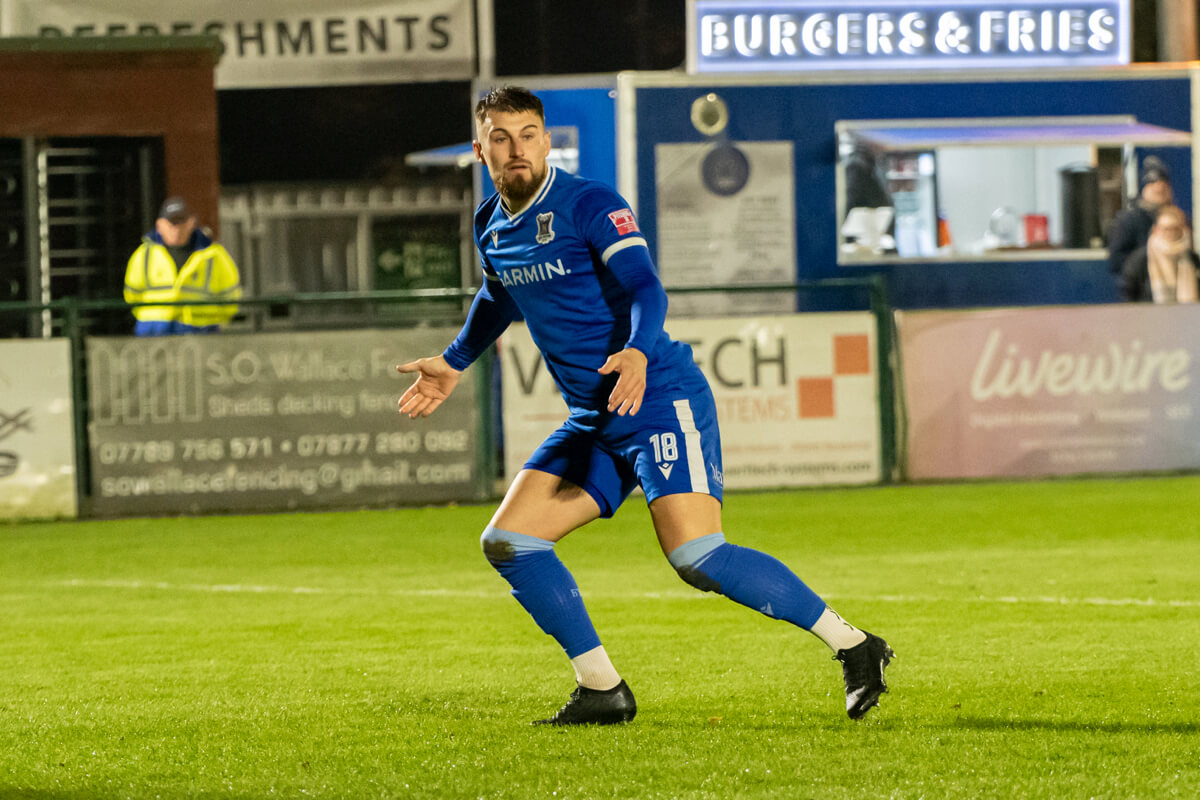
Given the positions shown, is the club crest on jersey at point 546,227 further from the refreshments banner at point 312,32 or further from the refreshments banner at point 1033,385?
the refreshments banner at point 312,32

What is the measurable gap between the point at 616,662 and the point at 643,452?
5.35 feet

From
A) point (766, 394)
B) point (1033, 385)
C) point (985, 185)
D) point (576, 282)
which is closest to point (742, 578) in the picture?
point (576, 282)

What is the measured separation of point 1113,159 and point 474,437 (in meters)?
7.70

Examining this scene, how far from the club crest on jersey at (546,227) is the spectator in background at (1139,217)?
43.1 feet

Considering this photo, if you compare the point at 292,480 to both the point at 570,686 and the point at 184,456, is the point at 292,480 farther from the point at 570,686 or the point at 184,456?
the point at 570,686

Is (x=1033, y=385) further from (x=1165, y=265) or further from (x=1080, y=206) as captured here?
(x=1080, y=206)

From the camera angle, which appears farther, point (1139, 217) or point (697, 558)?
point (1139, 217)

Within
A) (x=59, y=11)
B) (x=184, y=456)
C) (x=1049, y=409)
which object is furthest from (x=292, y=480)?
(x=59, y=11)

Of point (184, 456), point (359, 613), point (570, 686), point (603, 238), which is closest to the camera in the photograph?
point (603, 238)

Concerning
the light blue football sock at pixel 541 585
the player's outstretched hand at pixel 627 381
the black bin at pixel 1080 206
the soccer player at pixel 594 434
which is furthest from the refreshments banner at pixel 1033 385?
the player's outstretched hand at pixel 627 381

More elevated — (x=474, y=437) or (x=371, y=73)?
(x=371, y=73)

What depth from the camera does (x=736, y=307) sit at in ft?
52.6

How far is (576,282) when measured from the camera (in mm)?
5402

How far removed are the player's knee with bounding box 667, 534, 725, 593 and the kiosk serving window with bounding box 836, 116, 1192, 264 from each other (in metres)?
12.2
